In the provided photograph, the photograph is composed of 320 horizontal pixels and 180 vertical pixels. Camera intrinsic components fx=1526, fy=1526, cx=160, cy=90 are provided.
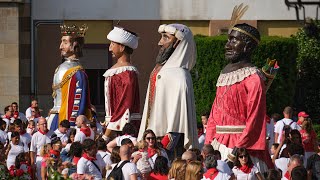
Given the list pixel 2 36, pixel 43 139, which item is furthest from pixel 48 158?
pixel 2 36

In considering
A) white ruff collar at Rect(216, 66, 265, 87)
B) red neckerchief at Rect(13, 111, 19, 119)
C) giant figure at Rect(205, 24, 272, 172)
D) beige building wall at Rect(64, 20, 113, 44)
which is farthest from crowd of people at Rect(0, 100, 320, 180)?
beige building wall at Rect(64, 20, 113, 44)

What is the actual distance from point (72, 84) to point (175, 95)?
336 centimetres

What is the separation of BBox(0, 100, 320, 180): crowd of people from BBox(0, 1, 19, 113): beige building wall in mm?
7488

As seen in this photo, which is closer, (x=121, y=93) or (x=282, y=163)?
(x=282, y=163)

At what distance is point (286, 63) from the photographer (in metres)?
32.9

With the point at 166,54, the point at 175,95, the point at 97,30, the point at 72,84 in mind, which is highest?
the point at 97,30

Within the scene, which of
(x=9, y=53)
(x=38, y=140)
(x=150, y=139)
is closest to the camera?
(x=150, y=139)

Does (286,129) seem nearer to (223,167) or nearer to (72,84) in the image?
(72,84)

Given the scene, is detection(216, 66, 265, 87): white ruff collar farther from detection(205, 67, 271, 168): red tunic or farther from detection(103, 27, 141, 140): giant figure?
detection(103, 27, 141, 140): giant figure

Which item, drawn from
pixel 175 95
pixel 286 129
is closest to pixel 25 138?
pixel 286 129

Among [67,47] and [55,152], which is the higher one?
[67,47]

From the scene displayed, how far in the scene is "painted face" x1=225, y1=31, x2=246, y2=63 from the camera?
1770cm

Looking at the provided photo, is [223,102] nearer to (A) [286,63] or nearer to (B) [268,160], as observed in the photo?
(B) [268,160]

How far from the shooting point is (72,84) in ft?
72.0
